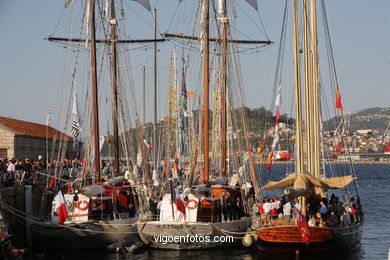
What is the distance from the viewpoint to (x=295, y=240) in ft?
96.3

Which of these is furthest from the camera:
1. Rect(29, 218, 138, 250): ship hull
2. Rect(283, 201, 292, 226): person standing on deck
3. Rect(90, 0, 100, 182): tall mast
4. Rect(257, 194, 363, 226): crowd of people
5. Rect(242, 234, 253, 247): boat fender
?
Rect(90, 0, 100, 182): tall mast

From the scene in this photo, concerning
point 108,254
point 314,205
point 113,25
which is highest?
point 113,25

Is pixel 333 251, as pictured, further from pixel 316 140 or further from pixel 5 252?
pixel 5 252

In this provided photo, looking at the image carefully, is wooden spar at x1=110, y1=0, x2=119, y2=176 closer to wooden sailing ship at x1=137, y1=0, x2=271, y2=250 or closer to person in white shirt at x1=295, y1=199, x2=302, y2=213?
wooden sailing ship at x1=137, y1=0, x2=271, y2=250

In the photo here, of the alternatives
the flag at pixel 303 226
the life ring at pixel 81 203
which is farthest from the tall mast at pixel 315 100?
the life ring at pixel 81 203

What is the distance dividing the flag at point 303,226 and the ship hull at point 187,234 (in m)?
4.90

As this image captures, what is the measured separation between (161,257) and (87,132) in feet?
31.3

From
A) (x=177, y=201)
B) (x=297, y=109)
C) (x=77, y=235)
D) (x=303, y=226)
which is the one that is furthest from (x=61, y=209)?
(x=297, y=109)

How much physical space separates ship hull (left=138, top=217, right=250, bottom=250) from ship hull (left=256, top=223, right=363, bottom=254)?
2442mm

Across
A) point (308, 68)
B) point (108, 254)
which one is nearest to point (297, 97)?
point (308, 68)

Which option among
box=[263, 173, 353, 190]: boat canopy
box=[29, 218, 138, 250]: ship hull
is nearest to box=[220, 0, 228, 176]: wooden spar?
box=[263, 173, 353, 190]: boat canopy

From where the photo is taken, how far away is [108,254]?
108 feet

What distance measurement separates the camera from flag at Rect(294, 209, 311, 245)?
28.5 m

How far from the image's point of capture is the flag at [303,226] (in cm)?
2853
